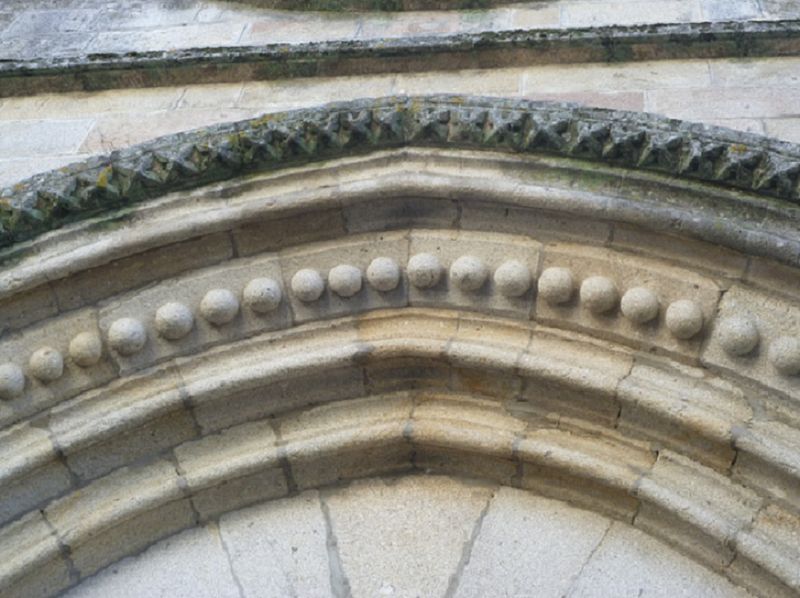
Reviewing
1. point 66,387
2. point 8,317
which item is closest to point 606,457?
point 66,387

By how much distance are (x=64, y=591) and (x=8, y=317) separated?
0.77 m

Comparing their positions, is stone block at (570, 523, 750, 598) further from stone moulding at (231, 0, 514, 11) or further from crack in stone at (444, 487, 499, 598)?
stone moulding at (231, 0, 514, 11)

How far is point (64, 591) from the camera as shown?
329cm

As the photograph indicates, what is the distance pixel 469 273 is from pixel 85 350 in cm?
108

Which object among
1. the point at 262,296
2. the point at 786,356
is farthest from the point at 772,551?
the point at 262,296

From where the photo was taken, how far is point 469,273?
3.40 meters

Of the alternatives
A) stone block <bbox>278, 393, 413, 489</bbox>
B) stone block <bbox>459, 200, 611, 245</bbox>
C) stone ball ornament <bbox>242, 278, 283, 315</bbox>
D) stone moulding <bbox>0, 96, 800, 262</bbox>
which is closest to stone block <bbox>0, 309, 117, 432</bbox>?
stone moulding <bbox>0, 96, 800, 262</bbox>

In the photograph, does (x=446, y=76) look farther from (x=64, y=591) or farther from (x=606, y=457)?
(x=64, y=591)

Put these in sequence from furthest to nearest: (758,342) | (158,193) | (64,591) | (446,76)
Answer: (446,76) < (158,193) < (64,591) < (758,342)

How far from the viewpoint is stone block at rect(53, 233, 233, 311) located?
3455 millimetres

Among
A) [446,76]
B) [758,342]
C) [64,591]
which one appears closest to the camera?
[758,342]

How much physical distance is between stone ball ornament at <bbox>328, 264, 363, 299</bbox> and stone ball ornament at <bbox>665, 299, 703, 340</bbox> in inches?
34.6

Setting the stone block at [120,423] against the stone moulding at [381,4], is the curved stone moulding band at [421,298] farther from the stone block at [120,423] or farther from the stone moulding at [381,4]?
the stone moulding at [381,4]

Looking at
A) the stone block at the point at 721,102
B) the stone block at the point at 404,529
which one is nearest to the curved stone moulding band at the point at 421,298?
the stone block at the point at 404,529
